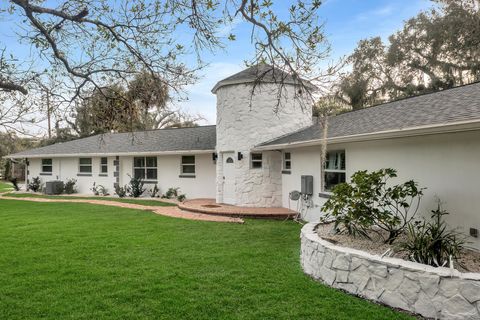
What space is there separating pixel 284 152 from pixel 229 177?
2.45 m

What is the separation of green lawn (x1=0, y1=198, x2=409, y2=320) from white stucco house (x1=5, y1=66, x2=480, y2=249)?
2549mm

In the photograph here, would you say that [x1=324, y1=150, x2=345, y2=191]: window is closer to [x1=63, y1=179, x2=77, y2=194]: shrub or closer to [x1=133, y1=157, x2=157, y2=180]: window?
[x1=133, y1=157, x2=157, y2=180]: window

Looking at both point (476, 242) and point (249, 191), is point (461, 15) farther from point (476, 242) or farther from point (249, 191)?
point (476, 242)

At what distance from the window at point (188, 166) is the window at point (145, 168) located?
6.07 feet

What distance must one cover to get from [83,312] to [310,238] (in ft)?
11.7

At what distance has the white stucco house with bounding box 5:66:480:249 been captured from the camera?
233 inches

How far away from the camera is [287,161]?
521 inches

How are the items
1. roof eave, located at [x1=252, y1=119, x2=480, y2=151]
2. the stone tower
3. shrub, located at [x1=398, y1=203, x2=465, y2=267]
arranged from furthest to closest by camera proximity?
the stone tower → roof eave, located at [x1=252, y1=119, x2=480, y2=151] → shrub, located at [x1=398, y1=203, x2=465, y2=267]

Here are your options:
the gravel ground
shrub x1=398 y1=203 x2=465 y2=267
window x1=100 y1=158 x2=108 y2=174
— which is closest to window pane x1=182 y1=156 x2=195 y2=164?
window x1=100 y1=158 x2=108 y2=174

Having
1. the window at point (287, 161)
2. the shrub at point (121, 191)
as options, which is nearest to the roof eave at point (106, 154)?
the shrub at point (121, 191)

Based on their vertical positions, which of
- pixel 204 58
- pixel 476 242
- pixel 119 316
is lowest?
Result: pixel 119 316

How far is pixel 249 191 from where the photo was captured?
44.5 ft

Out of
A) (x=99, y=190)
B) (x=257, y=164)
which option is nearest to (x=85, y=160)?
(x=99, y=190)

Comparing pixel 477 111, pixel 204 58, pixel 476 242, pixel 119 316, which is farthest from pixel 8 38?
pixel 476 242
